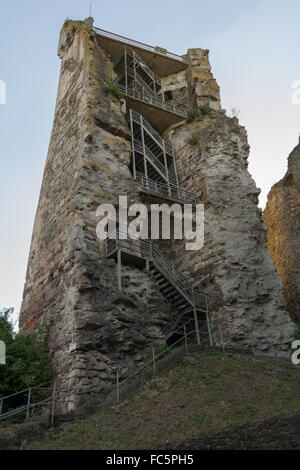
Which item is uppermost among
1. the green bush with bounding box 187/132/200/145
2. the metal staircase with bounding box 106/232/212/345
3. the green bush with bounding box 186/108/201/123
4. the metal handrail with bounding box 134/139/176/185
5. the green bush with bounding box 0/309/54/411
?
the green bush with bounding box 186/108/201/123

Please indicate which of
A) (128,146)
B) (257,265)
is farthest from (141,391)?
(128,146)

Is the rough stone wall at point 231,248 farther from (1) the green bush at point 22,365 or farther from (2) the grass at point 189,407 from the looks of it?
(1) the green bush at point 22,365

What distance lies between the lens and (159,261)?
14625 millimetres

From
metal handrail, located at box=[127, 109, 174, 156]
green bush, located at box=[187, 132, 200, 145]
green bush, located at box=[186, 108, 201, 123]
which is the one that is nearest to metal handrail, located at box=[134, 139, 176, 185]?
metal handrail, located at box=[127, 109, 174, 156]

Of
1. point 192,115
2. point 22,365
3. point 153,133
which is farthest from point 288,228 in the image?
point 22,365

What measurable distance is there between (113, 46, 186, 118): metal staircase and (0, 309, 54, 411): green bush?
41.1 ft

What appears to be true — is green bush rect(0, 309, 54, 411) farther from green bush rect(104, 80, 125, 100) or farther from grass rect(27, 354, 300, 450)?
green bush rect(104, 80, 125, 100)

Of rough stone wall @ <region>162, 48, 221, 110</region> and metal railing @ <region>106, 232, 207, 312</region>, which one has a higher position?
rough stone wall @ <region>162, 48, 221, 110</region>

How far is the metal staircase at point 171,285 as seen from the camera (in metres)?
13.7

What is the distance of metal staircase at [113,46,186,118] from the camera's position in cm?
2094

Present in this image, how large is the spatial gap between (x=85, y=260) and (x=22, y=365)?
3302 millimetres

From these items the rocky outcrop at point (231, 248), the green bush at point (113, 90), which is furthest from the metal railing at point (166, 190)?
the green bush at point (113, 90)

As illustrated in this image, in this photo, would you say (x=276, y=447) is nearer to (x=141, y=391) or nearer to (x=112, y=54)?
(x=141, y=391)

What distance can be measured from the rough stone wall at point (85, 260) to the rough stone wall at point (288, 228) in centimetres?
846
